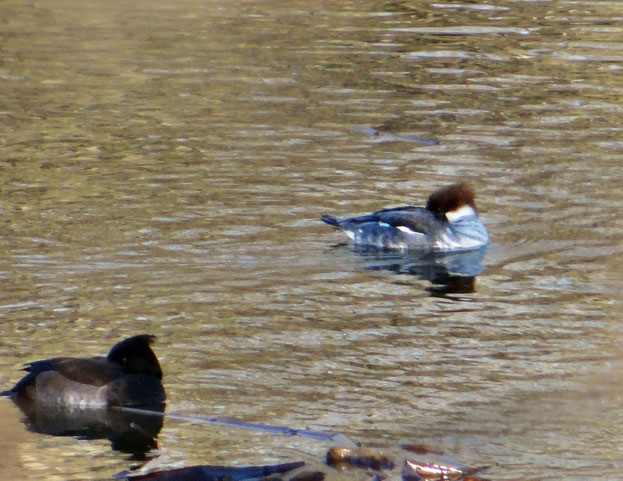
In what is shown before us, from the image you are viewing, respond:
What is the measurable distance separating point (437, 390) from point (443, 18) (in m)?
15.8

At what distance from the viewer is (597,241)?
40.1ft

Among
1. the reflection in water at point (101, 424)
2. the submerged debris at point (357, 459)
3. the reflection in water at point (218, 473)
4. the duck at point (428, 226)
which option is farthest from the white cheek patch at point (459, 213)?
the reflection in water at point (218, 473)

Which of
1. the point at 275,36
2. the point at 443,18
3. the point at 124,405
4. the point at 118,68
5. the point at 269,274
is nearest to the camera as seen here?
the point at 124,405

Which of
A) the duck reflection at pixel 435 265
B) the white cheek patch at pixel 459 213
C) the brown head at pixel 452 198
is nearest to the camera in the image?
the duck reflection at pixel 435 265

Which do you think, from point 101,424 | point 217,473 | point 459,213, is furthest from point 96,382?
point 459,213

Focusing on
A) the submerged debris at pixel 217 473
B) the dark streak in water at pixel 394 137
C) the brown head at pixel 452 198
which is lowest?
the submerged debris at pixel 217 473

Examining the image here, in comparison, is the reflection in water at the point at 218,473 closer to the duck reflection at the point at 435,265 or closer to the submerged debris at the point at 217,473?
the submerged debris at the point at 217,473

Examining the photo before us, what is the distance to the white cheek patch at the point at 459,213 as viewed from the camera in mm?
12578

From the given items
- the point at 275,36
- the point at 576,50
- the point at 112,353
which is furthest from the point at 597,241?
the point at 275,36

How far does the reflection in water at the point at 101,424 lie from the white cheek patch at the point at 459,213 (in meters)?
5.00

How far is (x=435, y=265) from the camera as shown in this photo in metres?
12.4

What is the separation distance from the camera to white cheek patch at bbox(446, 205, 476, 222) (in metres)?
12.6

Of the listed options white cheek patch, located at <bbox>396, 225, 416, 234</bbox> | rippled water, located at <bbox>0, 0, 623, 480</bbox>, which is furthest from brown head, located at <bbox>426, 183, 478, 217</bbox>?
rippled water, located at <bbox>0, 0, 623, 480</bbox>

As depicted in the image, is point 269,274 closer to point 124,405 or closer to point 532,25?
point 124,405
